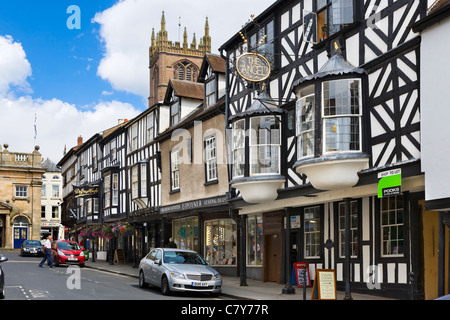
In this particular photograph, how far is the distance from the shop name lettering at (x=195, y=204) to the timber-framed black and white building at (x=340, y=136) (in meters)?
2.58

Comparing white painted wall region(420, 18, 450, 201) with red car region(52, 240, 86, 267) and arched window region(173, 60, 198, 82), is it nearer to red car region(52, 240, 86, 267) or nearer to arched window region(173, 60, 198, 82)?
red car region(52, 240, 86, 267)

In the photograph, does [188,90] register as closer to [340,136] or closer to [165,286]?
[165,286]

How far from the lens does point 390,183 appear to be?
13023mm

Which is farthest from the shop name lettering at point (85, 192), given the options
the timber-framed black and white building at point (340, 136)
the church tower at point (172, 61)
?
the church tower at point (172, 61)

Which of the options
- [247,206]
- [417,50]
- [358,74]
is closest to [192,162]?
[247,206]

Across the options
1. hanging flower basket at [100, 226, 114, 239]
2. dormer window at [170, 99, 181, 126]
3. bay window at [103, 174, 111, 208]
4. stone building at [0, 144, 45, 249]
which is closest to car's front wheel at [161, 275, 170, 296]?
dormer window at [170, 99, 181, 126]

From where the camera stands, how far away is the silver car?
Result: 16156 millimetres

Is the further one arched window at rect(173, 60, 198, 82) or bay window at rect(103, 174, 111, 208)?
arched window at rect(173, 60, 198, 82)

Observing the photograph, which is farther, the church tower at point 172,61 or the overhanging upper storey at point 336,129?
the church tower at point 172,61

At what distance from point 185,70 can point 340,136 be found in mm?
72752

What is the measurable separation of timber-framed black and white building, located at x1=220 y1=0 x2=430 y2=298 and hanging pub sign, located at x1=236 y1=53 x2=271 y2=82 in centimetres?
58

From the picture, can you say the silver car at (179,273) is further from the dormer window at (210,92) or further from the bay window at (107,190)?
the bay window at (107,190)

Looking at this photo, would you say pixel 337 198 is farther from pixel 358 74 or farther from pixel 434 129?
pixel 434 129

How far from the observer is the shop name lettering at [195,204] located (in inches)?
913
